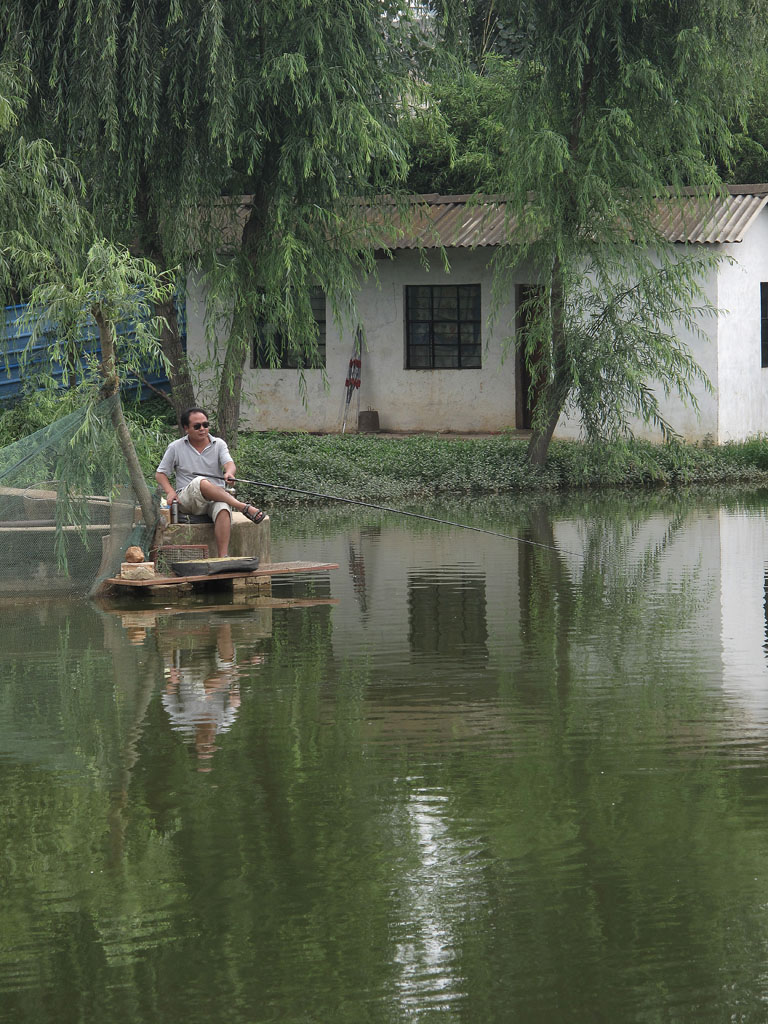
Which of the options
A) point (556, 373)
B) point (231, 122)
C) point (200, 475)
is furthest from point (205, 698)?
point (556, 373)

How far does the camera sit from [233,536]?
13.0 metres

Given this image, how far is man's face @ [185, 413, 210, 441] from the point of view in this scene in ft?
43.1

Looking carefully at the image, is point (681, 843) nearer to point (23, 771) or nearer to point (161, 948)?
point (161, 948)

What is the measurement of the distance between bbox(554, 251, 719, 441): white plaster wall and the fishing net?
13333mm

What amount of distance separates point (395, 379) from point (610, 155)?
7947 mm

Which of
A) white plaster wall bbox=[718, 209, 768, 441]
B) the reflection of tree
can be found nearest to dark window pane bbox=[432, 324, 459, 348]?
white plaster wall bbox=[718, 209, 768, 441]

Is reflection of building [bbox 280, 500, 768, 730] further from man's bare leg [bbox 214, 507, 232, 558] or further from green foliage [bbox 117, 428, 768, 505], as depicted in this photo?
green foliage [bbox 117, 428, 768, 505]

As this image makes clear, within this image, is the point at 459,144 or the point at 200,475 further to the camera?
the point at 459,144

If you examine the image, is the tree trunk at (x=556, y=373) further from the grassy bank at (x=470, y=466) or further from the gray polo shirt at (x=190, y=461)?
the gray polo shirt at (x=190, y=461)

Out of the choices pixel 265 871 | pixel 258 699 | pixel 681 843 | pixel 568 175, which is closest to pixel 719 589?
pixel 258 699

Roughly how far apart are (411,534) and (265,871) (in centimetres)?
1144

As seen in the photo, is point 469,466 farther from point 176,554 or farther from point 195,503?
point 176,554

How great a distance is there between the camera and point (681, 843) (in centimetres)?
589

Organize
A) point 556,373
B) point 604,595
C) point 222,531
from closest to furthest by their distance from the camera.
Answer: point 604,595 → point 222,531 → point 556,373
